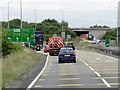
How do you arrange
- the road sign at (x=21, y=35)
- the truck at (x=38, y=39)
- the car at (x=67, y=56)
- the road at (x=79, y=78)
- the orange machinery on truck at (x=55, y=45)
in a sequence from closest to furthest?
1. the road at (x=79, y=78)
2. the car at (x=67, y=56)
3. the road sign at (x=21, y=35)
4. the orange machinery on truck at (x=55, y=45)
5. the truck at (x=38, y=39)

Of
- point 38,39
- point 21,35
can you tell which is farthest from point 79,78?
point 38,39

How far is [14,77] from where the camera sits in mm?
22219

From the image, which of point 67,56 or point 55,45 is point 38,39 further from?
point 67,56

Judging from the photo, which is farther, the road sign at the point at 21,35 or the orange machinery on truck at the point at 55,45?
the orange machinery on truck at the point at 55,45

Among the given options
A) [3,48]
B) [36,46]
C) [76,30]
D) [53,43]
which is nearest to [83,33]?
[76,30]

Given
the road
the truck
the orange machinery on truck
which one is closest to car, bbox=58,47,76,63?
the road

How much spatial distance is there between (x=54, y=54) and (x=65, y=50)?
2281cm

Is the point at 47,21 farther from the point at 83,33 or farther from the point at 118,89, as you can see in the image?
the point at 118,89

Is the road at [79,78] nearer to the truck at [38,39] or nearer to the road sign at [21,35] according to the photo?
the road sign at [21,35]

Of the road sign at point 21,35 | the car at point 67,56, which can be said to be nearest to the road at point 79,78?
the car at point 67,56

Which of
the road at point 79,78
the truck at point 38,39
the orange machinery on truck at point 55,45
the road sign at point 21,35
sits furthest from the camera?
the truck at point 38,39

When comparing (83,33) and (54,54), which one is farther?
(83,33)

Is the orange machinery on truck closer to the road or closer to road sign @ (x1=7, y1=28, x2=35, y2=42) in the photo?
road sign @ (x1=7, y1=28, x2=35, y2=42)

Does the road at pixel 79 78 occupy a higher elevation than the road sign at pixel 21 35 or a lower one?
lower
